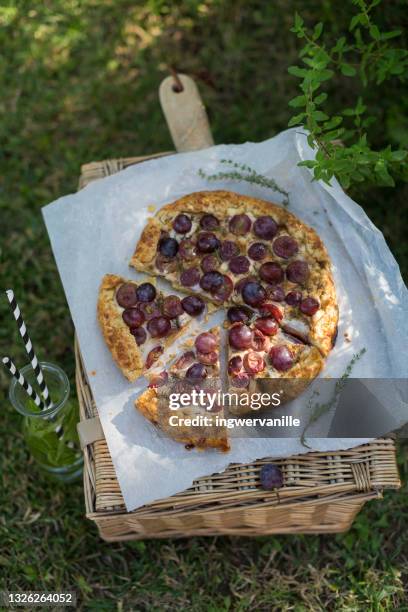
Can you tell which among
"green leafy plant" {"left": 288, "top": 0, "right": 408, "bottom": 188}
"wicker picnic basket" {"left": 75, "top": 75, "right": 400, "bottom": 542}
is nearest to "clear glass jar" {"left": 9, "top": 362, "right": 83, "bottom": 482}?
"wicker picnic basket" {"left": 75, "top": 75, "right": 400, "bottom": 542}

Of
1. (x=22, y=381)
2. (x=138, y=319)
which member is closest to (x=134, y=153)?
(x=138, y=319)

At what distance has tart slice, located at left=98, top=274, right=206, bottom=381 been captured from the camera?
3564 millimetres

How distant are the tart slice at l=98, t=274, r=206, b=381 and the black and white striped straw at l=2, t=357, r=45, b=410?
0.42 metres

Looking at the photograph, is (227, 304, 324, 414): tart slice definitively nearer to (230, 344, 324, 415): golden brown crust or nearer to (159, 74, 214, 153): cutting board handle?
(230, 344, 324, 415): golden brown crust

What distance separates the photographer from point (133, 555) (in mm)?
4164

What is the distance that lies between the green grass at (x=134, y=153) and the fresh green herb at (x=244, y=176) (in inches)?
24.5

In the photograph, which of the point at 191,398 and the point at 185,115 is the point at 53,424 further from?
the point at 185,115

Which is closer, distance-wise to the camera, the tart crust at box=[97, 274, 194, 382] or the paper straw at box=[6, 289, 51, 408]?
the paper straw at box=[6, 289, 51, 408]

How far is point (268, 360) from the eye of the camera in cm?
351

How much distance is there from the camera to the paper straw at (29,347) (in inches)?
126

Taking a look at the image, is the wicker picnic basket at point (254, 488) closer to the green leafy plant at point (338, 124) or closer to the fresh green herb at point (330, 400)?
the fresh green herb at point (330, 400)

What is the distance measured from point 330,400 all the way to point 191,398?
0.66 metres

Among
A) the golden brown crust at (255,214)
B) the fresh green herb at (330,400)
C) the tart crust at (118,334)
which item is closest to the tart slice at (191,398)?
the tart crust at (118,334)

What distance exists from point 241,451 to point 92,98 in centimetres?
310
